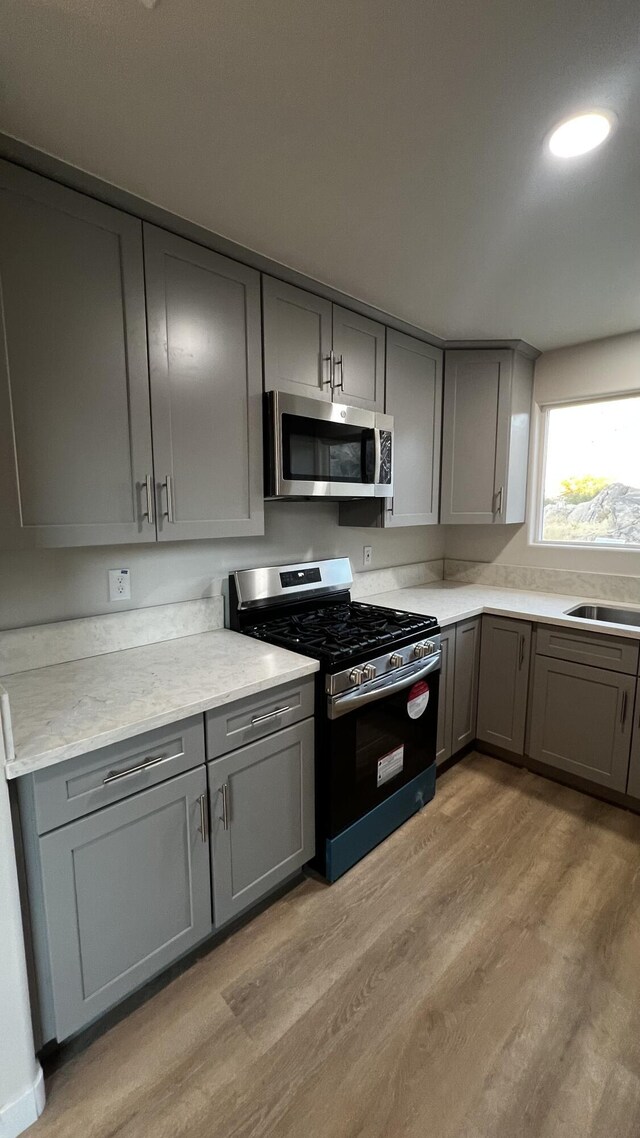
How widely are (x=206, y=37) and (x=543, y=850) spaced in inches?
111

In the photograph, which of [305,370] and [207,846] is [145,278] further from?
[207,846]

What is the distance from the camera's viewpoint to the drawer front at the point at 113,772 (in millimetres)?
1130

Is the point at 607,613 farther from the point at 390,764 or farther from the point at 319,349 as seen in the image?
the point at 319,349

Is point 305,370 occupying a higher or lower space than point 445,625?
higher

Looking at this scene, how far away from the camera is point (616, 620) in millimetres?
2701

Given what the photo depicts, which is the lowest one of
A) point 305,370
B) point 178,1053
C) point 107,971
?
point 178,1053

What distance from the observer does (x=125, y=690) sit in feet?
4.73

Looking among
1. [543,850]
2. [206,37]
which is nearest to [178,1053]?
[543,850]

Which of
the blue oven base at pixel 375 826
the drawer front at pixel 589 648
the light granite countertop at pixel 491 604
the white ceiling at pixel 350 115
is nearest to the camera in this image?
the white ceiling at pixel 350 115

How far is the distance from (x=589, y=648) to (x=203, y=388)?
2123 millimetres

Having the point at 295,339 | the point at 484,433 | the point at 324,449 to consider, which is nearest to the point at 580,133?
the point at 295,339

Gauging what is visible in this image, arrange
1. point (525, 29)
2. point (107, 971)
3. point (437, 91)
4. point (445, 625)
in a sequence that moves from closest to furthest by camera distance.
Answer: point (525, 29) → point (437, 91) → point (107, 971) → point (445, 625)

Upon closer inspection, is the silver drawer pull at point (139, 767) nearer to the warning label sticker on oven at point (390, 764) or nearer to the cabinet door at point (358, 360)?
the warning label sticker on oven at point (390, 764)

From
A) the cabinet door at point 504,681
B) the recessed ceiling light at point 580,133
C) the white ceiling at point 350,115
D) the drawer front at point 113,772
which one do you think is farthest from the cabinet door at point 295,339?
the cabinet door at point 504,681
